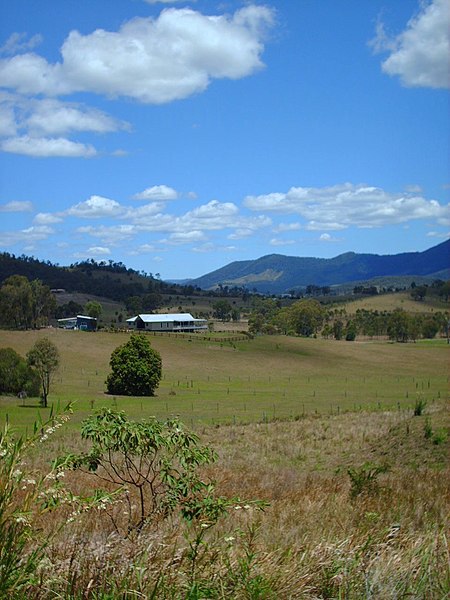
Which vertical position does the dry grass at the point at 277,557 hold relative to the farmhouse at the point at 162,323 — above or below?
below

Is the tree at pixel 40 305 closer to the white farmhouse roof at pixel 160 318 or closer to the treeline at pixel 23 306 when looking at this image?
the treeline at pixel 23 306

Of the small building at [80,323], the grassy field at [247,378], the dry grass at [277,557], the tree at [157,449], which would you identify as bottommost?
the grassy field at [247,378]

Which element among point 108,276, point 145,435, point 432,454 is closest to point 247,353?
point 432,454

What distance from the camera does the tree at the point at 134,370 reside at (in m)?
32.0

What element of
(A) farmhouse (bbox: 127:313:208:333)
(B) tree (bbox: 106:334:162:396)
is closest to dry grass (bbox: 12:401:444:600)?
(B) tree (bbox: 106:334:162:396)

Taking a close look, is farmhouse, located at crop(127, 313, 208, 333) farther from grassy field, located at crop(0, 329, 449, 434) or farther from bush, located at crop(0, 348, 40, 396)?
bush, located at crop(0, 348, 40, 396)

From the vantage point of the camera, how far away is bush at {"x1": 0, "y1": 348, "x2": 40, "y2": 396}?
1177 inches

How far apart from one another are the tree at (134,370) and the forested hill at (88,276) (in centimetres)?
4058

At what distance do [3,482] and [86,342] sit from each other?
3629 centimetres

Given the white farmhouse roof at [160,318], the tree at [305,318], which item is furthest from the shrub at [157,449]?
the tree at [305,318]

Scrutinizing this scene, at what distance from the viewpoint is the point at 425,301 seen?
153500 millimetres

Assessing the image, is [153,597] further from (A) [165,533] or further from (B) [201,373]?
(B) [201,373]

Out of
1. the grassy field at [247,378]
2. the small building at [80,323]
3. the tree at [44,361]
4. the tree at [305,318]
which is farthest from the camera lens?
the tree at [305,318]

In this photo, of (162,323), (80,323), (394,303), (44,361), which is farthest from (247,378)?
(394,303)
